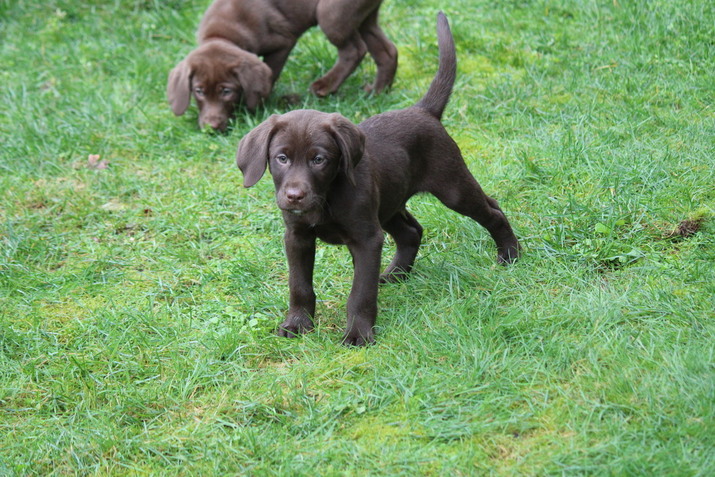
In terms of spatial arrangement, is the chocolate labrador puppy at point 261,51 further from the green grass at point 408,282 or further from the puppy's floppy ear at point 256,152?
the puppy's floppy ear at point 256,152

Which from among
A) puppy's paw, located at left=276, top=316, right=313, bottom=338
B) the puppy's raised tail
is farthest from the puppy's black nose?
the puppy's raised tail

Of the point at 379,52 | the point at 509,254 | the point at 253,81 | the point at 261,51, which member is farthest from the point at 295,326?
the point at 261,51

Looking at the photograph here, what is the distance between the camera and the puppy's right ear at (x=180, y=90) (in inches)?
287

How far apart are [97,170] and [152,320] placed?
2496mm

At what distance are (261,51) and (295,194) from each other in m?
4.31

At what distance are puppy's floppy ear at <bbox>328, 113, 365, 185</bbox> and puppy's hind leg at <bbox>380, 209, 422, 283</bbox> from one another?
905mm

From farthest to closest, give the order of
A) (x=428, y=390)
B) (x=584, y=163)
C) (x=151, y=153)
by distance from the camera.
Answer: (x=151, y=153) < (x=584, y=163) < (x=428, y=390)

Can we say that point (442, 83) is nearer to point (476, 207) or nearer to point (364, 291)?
point (476, 207)

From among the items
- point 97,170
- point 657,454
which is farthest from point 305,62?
A: point 657,454

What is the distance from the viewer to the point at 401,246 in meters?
4.96

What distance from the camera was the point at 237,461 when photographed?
346 cm

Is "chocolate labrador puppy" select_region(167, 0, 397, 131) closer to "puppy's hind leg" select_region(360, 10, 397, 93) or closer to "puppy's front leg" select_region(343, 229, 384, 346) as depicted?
"puppy's hind leg" select_region(360, 10, 397, 93)

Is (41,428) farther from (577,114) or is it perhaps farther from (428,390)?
(577,114)

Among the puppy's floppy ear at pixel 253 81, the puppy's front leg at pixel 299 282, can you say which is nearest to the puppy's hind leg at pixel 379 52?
the puppy's floppy ear at pixel 253 81
